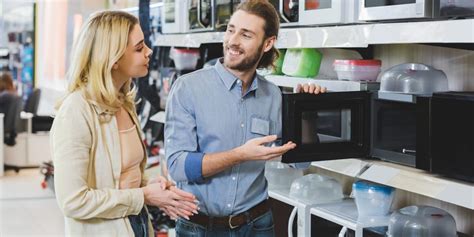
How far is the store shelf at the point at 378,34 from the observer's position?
274cm

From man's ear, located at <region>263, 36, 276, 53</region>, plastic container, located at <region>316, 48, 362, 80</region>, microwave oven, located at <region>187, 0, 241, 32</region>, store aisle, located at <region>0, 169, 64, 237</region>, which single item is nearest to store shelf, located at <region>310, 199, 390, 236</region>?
plastic container, located at <region>316, 48, 362, 80</region>

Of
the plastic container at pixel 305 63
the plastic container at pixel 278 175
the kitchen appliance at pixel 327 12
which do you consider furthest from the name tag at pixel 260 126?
the plastic container at pixel 278 175

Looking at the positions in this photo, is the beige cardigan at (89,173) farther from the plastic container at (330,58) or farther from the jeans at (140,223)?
the plastic container at (330,58)

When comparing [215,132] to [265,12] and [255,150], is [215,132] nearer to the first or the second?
[255,150]

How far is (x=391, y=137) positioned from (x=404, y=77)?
0.85 feet

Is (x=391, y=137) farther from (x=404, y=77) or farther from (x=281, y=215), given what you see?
(x=281, y=215)

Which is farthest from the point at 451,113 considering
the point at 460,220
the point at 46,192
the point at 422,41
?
the point at 46,192

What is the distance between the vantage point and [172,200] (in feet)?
8.73

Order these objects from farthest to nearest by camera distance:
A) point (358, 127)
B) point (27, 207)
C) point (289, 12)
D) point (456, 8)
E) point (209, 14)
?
point (27, 207) → point (209, 14) → point (289, 12) → point (358, 127) → point (456, 8)

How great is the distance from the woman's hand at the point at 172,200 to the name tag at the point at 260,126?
41 cm

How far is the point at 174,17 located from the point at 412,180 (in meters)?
3.25

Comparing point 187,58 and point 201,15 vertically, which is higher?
point 201,15

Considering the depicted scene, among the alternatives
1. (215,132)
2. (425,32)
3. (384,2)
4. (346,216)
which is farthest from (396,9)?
(346,216)

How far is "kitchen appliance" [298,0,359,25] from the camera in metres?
3.54
